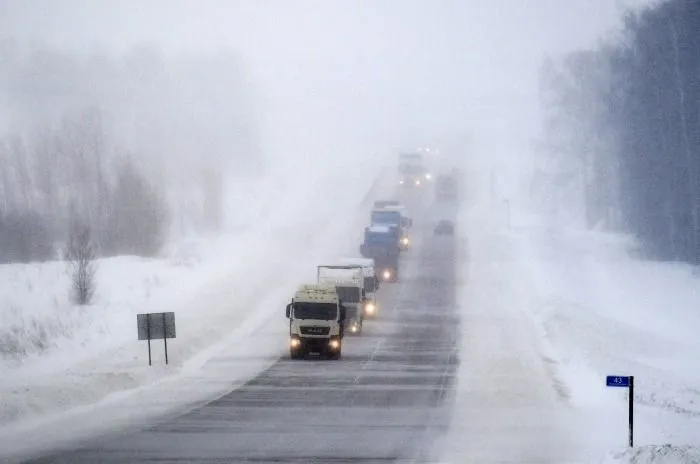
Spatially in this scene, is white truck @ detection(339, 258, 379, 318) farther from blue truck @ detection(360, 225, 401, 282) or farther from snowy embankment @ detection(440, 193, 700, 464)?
blue truck @ detection(360, 225, 401, 282)

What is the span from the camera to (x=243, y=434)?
21.4 metres

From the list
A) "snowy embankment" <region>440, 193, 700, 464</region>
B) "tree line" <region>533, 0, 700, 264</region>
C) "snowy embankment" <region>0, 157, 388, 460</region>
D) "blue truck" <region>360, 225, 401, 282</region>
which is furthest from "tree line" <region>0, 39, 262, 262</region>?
"tree line" <region>533, 0, 700, 264</region>

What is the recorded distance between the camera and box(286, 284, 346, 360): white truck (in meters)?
37.0

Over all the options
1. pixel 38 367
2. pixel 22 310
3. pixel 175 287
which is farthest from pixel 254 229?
pixel 38 367

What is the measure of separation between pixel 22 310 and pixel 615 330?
2840 cm

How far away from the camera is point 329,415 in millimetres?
24734

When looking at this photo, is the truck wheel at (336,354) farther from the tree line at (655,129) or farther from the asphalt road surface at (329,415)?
the tree line at (655,129)

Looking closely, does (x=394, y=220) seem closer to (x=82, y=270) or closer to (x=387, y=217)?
(x=387, y=217)

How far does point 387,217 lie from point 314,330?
36.1 m

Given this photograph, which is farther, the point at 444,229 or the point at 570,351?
the point at 444,229

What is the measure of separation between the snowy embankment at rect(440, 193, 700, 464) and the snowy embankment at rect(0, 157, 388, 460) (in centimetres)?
898

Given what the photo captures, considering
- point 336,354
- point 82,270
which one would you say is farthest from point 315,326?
point 82,270

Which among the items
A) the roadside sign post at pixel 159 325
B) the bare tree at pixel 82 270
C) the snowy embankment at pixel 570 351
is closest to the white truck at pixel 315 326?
the snowy embankment at pixel 570 351

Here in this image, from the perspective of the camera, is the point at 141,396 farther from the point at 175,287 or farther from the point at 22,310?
the point at 175,287
